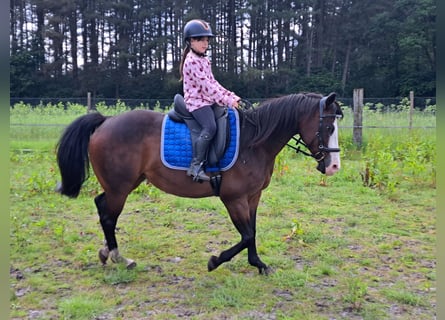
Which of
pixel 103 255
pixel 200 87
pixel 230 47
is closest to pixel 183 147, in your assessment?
pixel 200 87

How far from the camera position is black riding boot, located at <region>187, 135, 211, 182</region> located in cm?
375

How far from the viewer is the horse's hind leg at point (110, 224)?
13.6 feet

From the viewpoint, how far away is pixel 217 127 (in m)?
3.83

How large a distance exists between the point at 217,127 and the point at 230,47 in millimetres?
32637

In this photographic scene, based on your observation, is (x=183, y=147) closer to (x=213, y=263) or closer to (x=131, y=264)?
(x=213, y=263)

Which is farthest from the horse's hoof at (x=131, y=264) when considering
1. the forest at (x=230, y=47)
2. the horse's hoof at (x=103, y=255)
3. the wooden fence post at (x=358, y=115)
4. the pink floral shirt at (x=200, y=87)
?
Answer: the forest at (x=230, y=47)

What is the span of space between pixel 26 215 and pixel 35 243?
1.25 meters

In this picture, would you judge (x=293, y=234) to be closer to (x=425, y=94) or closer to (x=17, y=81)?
(x=425, y=94)

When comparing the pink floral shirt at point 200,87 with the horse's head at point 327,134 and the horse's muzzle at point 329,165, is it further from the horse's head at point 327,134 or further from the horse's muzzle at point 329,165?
the horse's muzzle at point 329,165

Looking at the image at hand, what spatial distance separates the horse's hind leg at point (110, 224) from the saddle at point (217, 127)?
111 cm

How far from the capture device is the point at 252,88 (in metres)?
34.2

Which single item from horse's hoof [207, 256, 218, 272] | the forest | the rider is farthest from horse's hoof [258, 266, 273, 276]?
the forest

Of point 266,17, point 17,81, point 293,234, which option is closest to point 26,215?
point 293,234

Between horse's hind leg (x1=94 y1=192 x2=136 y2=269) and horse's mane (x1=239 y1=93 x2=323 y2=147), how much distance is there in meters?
1.63
